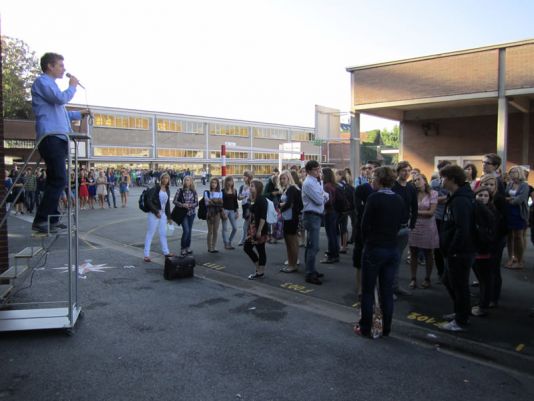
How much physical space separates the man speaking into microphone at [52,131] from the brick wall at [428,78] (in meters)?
12.6

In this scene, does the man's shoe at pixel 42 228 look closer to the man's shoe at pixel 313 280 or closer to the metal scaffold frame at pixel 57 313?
the metal scaffold frame at pixel 57 313

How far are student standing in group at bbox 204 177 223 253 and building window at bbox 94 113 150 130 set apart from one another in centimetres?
4670

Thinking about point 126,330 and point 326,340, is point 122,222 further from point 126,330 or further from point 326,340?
point 326,340

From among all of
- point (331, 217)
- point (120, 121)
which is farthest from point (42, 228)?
point (120, 121)

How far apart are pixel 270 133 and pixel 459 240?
229 feet

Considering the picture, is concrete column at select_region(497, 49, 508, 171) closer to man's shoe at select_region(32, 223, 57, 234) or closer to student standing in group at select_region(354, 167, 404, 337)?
student standing in group at select_region(354, 167, 404, 337)

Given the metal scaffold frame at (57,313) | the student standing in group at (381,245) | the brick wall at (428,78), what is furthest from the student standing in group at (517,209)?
the metal scaffold frame at (57,313)

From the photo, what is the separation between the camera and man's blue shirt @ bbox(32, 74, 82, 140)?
4480 mm

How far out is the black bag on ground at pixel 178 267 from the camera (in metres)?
7.43

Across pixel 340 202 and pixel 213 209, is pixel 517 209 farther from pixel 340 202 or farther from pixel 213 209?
pixel 213 209

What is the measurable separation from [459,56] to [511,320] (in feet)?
35.4

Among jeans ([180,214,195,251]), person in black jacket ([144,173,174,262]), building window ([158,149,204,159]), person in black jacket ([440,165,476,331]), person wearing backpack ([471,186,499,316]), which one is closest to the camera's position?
person in black jacket ([440,165,476,331])

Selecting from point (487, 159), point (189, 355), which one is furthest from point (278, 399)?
point (487, 159)

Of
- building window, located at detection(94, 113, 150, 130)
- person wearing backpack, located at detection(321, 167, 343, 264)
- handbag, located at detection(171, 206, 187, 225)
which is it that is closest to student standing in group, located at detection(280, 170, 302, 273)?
person wearing backpack, located at detection(321, 167, 343, 264)
